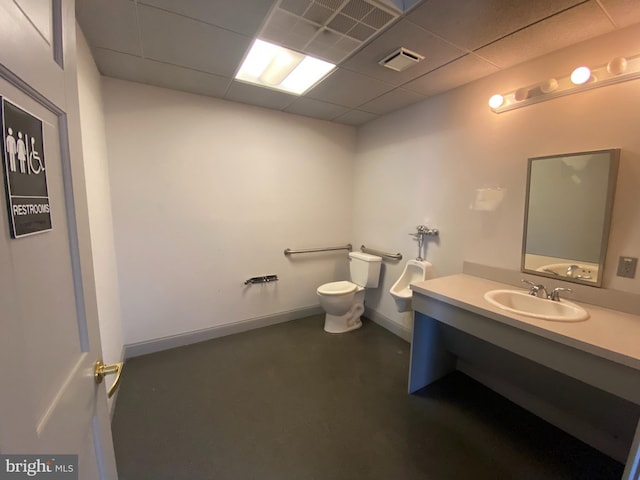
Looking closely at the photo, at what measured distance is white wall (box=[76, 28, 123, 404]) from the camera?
1.46m

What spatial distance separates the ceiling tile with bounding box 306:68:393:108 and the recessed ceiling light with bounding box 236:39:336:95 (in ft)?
0.26

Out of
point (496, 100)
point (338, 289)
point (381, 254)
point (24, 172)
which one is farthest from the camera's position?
point (381, 254)

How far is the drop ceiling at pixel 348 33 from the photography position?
1282mm

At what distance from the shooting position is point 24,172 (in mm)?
464

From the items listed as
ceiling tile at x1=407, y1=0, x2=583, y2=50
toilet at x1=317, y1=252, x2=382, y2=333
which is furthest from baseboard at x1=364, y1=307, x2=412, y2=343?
ceiling tile at x1=407, y1=0, x2=583, y2=50

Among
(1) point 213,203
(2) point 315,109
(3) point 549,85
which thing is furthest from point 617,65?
(1) point 213,203

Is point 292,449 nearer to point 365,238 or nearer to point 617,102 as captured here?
point 365,238

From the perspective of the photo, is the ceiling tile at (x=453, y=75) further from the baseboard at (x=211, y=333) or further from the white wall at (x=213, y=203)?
the baseboard at (x=211, y=333)

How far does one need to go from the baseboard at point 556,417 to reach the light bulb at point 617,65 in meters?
1.91

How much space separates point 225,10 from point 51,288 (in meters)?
1.49

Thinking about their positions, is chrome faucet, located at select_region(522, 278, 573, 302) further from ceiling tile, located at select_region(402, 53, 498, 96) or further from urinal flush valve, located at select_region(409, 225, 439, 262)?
ceiling tile, located at select_region(402, 53, 498, 96)

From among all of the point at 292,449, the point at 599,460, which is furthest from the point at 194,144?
the point at 599,460

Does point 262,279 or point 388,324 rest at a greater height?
point 262,279

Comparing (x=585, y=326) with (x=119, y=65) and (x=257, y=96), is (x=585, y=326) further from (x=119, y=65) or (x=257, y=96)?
(x=119, y=65)
